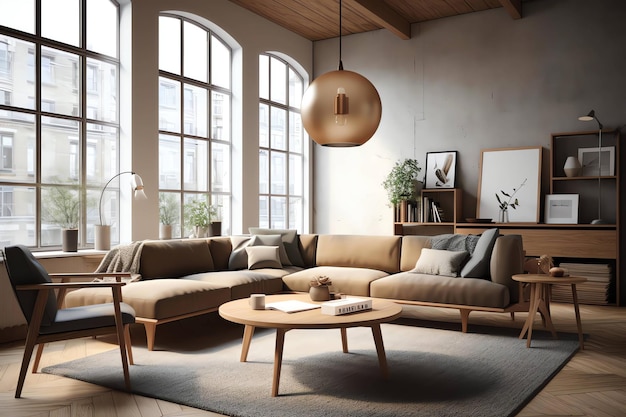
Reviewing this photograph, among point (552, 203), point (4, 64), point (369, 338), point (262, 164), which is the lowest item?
point (369, 338)

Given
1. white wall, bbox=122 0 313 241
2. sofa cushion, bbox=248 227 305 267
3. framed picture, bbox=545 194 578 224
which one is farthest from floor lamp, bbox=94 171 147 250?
framed picture, bbox=545 194 578 224

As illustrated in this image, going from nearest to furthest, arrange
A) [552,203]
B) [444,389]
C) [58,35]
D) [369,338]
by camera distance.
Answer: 1. [444,389]
2. [369,338]
3. [58,35]
4. [552,203]

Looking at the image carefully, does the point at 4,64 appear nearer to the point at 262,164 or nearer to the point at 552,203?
the point at 262,164

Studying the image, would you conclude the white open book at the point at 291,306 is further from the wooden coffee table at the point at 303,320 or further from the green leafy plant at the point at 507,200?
the green leafy plant at the point at 507,200

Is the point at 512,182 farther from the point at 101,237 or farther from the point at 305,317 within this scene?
the point at 101,237

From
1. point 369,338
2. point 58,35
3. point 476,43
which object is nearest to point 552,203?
point 476,43

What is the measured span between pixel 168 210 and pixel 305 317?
3629 mm

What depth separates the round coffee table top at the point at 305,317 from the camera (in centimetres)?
322

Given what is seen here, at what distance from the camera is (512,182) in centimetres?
720

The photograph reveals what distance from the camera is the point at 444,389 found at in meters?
3.27

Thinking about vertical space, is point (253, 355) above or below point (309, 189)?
below

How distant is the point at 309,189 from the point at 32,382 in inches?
230

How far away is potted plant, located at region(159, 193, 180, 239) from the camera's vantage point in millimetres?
6453

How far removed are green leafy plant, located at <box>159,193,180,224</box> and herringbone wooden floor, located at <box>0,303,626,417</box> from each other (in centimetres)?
191
